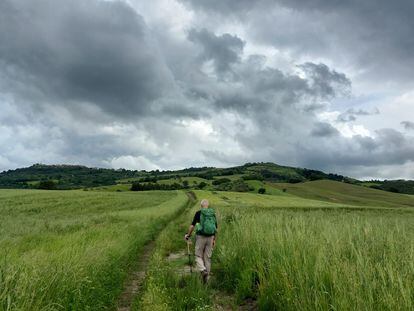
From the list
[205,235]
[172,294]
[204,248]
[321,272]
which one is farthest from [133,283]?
[321,272]

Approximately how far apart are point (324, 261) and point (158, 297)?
4151 millimetres

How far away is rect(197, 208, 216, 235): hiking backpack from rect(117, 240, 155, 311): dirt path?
258cm

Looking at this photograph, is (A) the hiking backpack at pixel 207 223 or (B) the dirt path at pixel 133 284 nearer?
(B) the dirt path at pixel 133 284

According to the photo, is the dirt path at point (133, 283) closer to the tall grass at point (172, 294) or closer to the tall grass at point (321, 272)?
the tall grass at point (172, 294)

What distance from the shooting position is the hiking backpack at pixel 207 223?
12.7m

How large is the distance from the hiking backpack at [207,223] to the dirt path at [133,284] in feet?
8.46

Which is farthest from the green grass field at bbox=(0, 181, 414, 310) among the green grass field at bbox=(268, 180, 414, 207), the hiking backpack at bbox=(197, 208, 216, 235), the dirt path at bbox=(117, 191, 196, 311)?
the green grass field at bbox=(268, 180, 414, 207)

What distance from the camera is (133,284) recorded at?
12.1 meters

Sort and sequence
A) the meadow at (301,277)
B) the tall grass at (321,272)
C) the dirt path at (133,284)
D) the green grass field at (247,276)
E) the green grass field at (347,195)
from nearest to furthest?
1. the tall grass at (321,272)
2. the meadow at (301,277)
3. the green grass field at (247,276)
4. the dirt path at (133,284)
5. the green grass field at (347,195)

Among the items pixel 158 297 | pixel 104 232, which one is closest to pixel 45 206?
pixel 104 232

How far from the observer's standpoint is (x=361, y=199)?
373ft

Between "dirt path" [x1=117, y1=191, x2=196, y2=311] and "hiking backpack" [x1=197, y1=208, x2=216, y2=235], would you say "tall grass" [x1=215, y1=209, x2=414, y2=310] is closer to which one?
"hiking backpack" [x1=197, y1=208, x2=216, y2=235]

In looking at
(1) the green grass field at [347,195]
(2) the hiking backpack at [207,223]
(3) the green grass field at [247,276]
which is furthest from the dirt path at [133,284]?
(1) the green grass field at [347,195]

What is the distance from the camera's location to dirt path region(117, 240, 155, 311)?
10088mm
